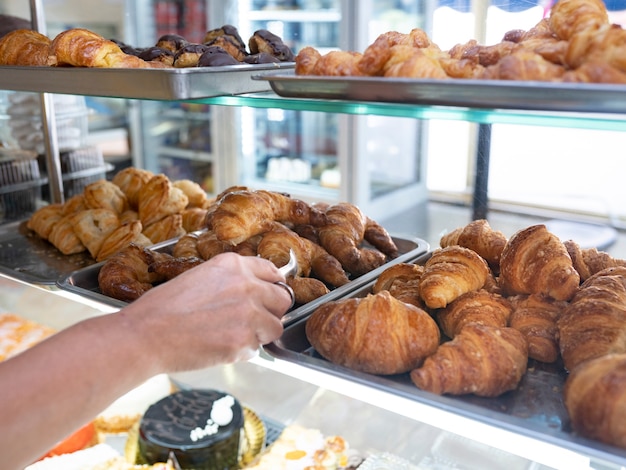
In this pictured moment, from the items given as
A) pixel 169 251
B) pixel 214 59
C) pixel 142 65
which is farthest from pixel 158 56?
pixel 169 251

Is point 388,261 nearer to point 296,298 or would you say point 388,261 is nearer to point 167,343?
point 296,298

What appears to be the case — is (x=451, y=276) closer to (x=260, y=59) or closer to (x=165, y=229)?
(x=260, y=59)

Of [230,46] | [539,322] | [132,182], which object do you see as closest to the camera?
[539,322]

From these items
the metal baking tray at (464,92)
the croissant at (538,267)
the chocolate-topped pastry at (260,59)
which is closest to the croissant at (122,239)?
the chocolate-topped pastry at (260,59)

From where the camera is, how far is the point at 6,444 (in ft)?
2.71

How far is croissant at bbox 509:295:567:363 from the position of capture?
1022mm

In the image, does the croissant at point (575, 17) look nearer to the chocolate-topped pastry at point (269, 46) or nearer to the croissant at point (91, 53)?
the chocolate-topped pastry at point (269, 46)

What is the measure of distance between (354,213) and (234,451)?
84cm

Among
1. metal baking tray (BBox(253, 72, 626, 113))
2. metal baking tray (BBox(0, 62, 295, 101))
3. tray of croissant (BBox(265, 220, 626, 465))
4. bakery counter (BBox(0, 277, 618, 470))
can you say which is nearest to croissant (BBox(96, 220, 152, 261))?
bakery counter (BBox(0, 277, 618, 470))

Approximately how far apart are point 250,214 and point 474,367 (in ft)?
2.17

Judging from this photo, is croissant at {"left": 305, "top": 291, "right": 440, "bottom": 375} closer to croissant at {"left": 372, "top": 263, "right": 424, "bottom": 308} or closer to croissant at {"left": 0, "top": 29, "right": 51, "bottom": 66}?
croissant at {"left": 372, "top": 263, "right": 424, "bottom": 308}

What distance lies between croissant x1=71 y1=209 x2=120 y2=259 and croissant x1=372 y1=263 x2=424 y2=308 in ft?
2.71

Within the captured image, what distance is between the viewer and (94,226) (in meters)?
1.76

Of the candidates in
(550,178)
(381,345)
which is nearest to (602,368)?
(381,345)
